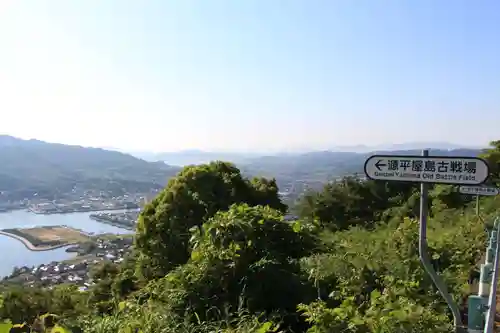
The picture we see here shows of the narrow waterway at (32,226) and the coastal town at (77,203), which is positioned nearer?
the narrow waterway at (32,226)

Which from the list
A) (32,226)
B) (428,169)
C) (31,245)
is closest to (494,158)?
(428,169)

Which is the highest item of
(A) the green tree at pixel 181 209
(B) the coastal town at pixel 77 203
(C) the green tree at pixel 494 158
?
(C) the green tree at pixel 494 158

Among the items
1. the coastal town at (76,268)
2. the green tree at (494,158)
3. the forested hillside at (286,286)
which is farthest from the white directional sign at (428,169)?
the green tree at (494,158)

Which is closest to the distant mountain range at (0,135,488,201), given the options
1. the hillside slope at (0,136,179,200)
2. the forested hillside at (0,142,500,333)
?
the hillside slope at (0,136,179,200)

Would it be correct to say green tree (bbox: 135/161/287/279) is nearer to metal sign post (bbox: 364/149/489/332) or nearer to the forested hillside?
the forested hillside

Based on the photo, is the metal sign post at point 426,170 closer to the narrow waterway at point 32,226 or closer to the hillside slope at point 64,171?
the narrow waterway at point 32,226

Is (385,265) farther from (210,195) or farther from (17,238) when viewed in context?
(17,238)
